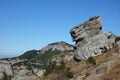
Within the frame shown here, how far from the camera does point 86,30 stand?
149m

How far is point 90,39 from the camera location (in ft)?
480

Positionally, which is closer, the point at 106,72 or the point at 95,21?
the point at 106,72

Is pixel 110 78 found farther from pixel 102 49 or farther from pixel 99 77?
pixel 102 49

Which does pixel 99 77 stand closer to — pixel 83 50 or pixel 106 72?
pixel 106 72

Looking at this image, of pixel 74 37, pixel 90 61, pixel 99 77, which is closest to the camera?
pixel 99 77

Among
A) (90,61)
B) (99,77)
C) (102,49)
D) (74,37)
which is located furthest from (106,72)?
(74,37)

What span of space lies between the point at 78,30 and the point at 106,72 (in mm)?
78092

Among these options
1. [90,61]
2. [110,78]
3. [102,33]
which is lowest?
[110,78]

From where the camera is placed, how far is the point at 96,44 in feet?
471

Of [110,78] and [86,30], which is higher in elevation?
[86,30]

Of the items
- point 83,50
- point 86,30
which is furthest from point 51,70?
point 86,30

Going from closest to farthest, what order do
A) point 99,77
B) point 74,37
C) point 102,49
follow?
point 99,77
point 102,49
point 74,37

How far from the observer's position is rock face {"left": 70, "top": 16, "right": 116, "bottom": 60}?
470ft

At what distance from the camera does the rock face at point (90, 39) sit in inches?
5635
